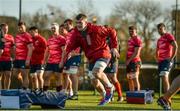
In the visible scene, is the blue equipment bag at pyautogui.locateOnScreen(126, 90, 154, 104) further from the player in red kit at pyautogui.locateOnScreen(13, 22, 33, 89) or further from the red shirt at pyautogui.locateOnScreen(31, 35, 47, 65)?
the player in red kit at pyautogui.locateOnScreen(13, 22, 33, 89)

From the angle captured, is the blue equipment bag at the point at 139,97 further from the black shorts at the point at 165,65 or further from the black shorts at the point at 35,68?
the black shorts at the point at 35,68

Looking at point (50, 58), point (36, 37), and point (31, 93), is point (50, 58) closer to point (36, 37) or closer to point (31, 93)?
point (36, 37)

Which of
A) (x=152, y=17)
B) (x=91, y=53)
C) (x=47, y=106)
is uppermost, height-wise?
(x=152, y=17)

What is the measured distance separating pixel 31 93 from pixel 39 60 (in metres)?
5.37

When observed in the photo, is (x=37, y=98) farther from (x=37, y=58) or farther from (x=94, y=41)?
(x=37, y=58)

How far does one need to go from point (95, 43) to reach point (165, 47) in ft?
9.14

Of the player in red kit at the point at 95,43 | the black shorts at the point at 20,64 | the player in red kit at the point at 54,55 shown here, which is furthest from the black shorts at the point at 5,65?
the player in red kit at the point at 95,43

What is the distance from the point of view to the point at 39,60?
16.2m

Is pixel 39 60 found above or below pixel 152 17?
below

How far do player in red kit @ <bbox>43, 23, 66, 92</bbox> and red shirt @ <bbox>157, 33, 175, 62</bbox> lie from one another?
115 inches

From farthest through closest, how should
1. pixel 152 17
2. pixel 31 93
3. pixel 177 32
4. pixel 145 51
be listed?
pixel 152 17, pixel 145 51, pixel 177 32, pixel 31 93

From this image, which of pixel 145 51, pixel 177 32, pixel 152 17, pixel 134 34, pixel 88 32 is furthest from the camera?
pixel 152 17

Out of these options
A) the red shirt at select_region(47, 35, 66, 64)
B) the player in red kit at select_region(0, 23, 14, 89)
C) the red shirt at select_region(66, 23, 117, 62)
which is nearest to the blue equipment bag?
the red shirt at select_region(66, 23, 117, 62)

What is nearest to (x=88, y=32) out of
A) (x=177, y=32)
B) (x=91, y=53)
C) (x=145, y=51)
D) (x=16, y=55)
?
(x=91, y=53)
